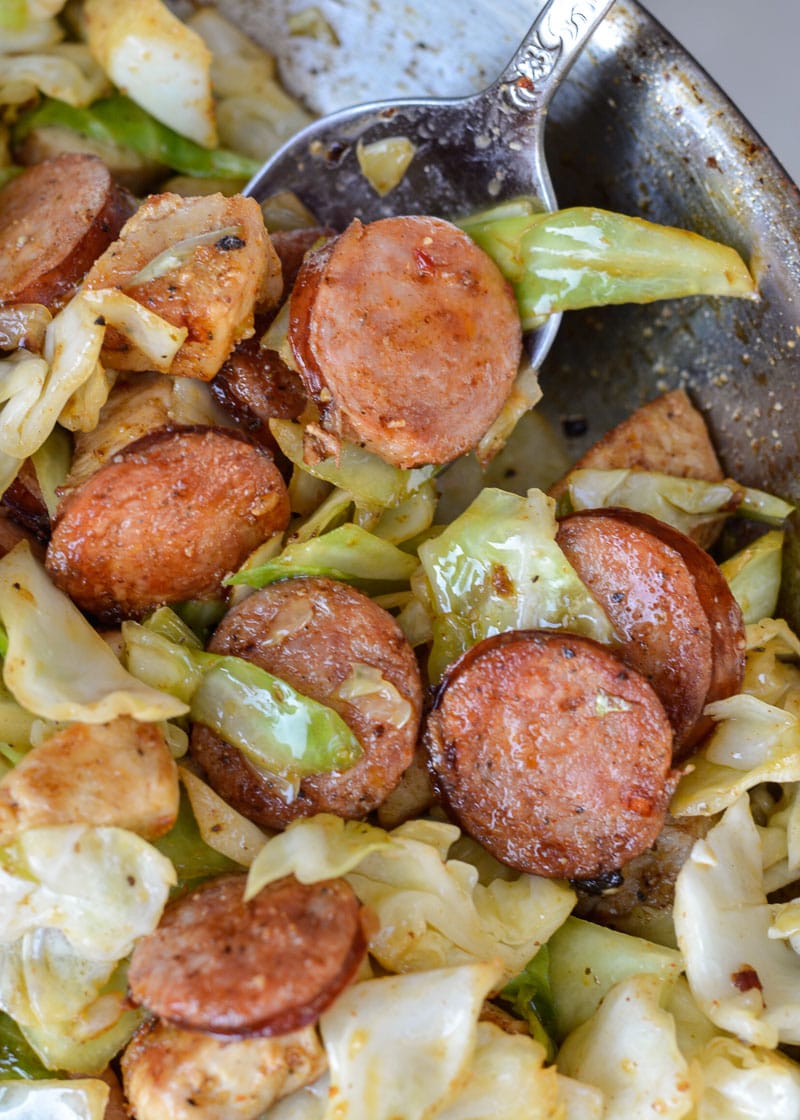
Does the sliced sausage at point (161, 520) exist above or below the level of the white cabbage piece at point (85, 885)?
above

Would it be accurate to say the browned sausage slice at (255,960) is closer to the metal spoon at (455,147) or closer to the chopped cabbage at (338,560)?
the chopped cabbage at (338,560)

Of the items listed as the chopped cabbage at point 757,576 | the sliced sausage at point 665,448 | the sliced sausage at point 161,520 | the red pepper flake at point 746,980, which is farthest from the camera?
the sliced sausage at point 665,448

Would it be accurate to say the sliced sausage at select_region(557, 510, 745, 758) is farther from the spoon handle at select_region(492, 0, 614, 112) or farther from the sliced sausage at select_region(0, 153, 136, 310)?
the sliced sausage at select_region(0, 153, 136, 310)

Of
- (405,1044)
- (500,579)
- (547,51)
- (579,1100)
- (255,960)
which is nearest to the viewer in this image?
(255,960)

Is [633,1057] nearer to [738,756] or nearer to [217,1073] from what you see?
[738,756]

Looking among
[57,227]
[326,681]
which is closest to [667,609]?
[326,681]

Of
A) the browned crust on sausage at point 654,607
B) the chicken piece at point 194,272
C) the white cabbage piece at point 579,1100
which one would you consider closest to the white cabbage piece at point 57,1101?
the white cabbage piece at point 579,1100
